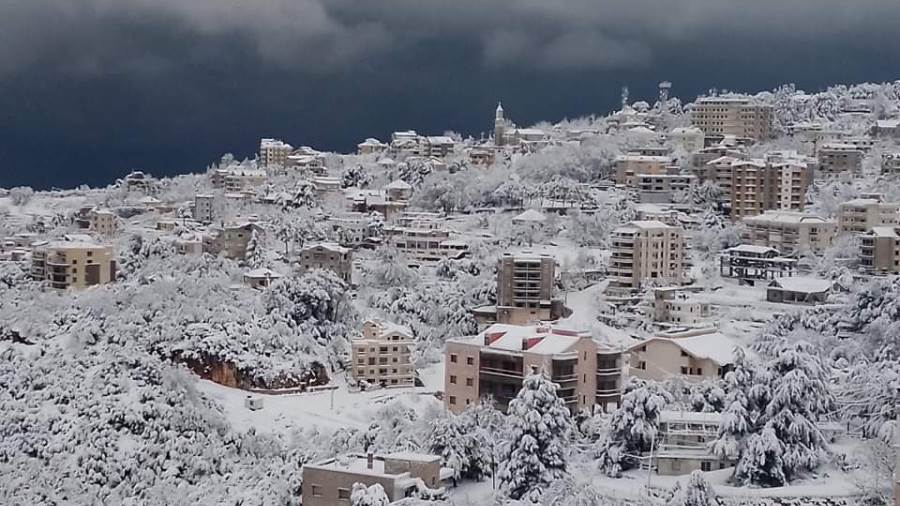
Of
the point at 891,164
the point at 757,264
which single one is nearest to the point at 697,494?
the point at 757,264

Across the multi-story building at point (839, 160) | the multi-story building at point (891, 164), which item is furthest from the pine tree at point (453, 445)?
the multi-story building at point (839, 160)

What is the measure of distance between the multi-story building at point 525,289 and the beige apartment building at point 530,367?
387 cm

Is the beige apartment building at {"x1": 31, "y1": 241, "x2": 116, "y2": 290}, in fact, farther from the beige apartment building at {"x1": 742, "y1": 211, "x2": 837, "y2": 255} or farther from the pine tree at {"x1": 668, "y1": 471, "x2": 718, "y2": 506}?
the pine tree at {"x1": 668, "y1": 471, "x2": 718, "y2": 506}

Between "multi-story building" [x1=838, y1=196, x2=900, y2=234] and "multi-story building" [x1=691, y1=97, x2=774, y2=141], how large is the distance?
1009 cm

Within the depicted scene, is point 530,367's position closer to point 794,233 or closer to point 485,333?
point 485,333

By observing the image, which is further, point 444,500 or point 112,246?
point 112,246

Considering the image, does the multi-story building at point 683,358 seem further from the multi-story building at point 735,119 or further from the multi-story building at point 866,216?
the multi-story building at point 735,119

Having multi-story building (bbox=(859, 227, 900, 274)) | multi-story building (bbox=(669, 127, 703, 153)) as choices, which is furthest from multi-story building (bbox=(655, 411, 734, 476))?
multi-story building (bbox=(669, 127, 703, 153))

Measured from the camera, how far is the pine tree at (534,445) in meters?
13.6

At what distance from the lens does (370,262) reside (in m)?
25.5

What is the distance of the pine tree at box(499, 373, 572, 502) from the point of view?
13.6 metres

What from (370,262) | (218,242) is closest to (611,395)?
(370,262)

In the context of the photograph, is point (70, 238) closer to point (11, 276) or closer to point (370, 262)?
point (11, 276)

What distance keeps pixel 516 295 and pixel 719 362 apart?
4.91m
